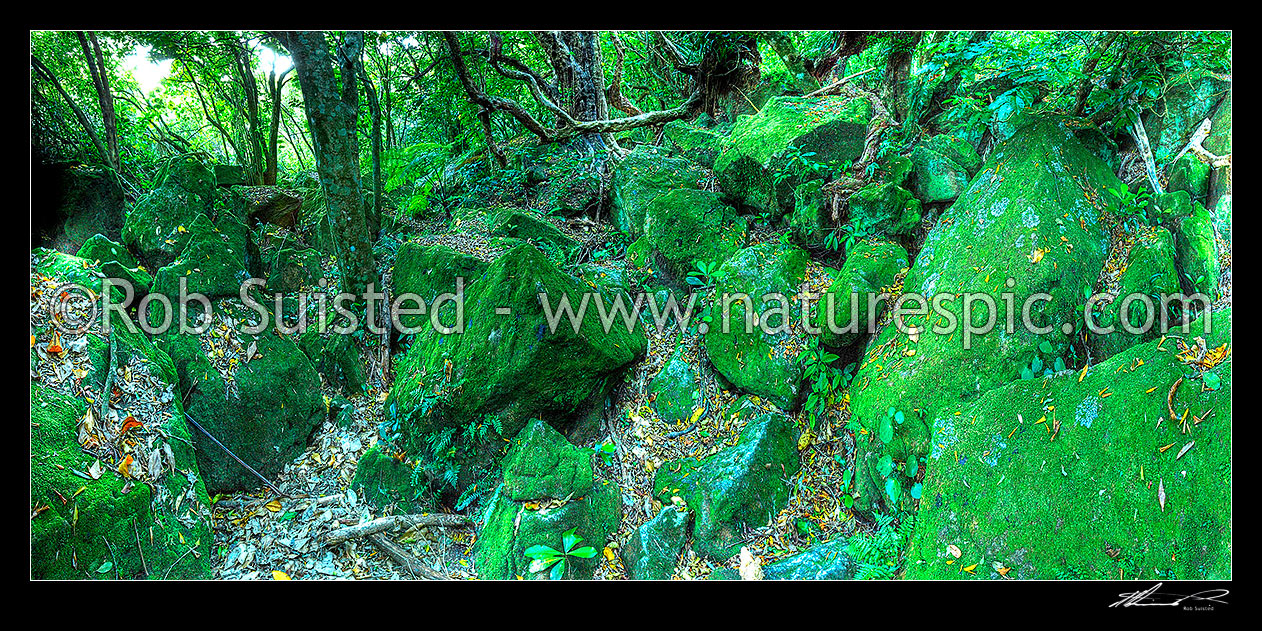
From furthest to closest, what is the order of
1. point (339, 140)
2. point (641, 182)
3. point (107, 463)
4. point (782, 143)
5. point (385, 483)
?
point (641, 182) < point (782, 143) < point (339, 140) < point (385, 483) < point (107, 463)

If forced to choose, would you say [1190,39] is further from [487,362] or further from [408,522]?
[408,522]

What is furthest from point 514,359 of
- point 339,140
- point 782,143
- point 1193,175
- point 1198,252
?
point 1193,175

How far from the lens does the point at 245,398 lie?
3.32 meters

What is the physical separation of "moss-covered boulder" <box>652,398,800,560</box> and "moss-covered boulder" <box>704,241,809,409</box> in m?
0.30

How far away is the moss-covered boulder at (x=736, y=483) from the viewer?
304 centimetres

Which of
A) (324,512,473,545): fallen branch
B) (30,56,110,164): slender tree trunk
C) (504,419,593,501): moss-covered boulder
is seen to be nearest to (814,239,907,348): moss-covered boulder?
(504,419,593,501): moss-covered boulder

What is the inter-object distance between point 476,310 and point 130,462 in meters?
2.13

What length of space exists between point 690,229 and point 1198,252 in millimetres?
3303

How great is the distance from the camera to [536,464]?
306 centimetres

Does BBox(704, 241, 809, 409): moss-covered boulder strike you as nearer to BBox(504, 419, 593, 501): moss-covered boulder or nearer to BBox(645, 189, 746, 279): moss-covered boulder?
BBox(645, 189, 746, 279): moss-covered boulder

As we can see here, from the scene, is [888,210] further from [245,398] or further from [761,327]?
[245,398]

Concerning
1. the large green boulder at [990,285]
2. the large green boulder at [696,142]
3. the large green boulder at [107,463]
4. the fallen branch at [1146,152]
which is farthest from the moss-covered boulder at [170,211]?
the fallen branch at [1146,152]

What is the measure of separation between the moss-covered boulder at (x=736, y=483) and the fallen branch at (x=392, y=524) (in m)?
1.47
